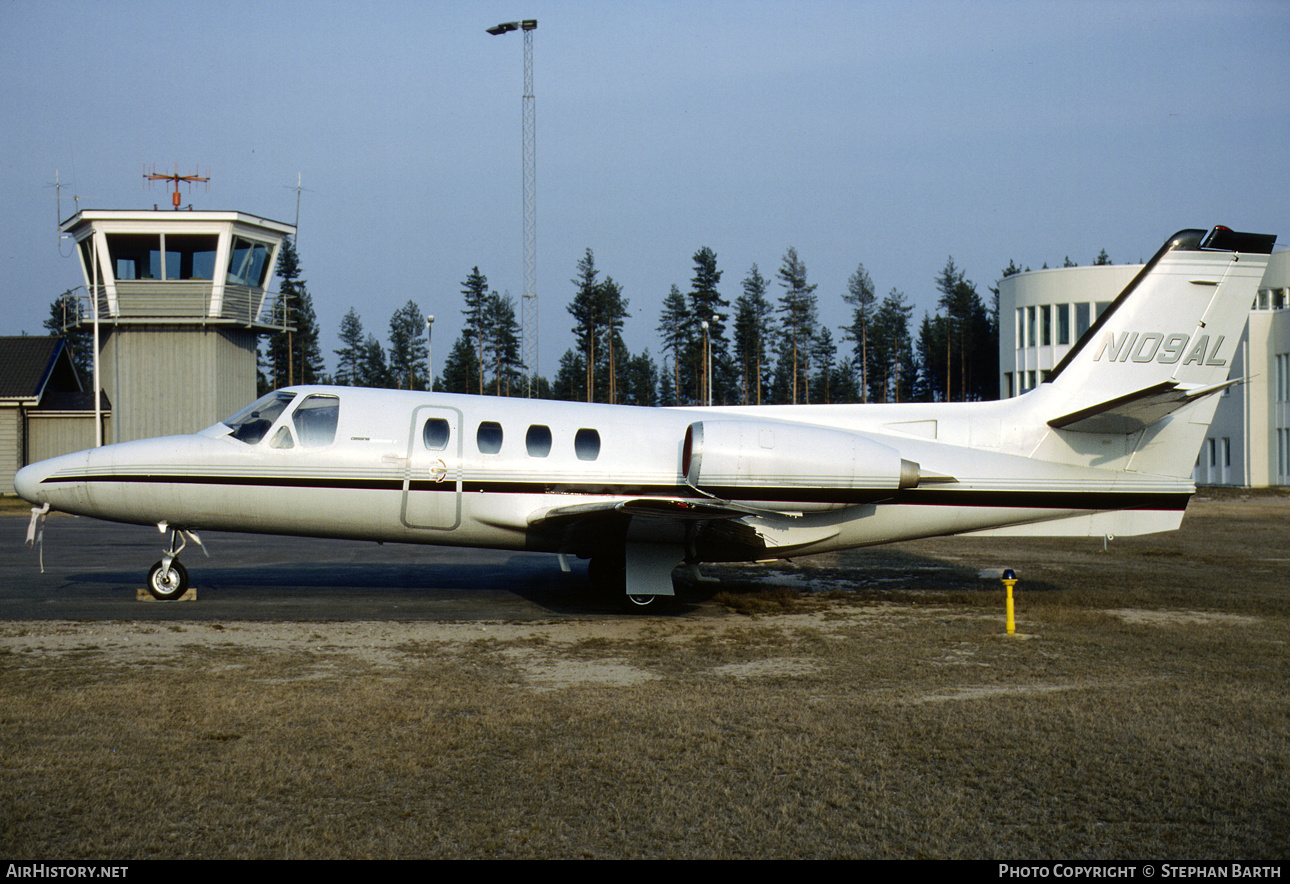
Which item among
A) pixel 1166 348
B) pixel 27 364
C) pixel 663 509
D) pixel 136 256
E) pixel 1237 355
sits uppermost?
pixel 136 256

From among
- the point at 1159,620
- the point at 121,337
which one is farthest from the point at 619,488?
the point at 121,337

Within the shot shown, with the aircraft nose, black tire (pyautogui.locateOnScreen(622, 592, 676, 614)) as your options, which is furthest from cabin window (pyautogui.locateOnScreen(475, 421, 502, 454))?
the aircraft nose

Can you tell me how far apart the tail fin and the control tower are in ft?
106

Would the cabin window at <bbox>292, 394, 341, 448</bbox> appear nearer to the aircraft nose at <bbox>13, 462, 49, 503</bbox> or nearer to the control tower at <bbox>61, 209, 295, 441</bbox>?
the aircraft nose at <bbox>13, 462, 49, 503</bbox>

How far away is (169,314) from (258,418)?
2792 centimetres

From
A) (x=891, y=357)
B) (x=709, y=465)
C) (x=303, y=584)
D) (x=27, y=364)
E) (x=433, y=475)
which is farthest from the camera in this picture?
(x=891, y=357)

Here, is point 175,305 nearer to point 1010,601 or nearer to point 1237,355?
point 1010,601

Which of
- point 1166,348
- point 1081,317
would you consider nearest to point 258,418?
point 1166,348

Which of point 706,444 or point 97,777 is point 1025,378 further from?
point 97,777

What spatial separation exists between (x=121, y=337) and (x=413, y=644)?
1308 inches

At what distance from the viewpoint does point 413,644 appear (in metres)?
10.4

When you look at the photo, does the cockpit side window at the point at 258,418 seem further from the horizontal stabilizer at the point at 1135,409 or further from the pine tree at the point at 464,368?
the pine tree at the point at 464,368

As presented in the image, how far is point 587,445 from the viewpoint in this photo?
42.2 feet

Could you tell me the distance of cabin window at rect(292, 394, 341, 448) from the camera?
41.3ft
